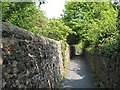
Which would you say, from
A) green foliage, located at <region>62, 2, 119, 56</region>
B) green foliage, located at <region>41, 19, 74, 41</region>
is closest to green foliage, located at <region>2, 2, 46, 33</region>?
green foliage, located at <region>41, 19, 74, 41</region>

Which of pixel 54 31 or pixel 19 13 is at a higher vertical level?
pixel 19 13

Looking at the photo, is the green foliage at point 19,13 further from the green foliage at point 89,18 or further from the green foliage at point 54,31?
the green foliage at point 89,18

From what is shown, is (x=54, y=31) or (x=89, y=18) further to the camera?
(x=89, y=18)

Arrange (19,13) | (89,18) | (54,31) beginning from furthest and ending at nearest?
1. (89,18)
2. (54,31)
3. (19,13)

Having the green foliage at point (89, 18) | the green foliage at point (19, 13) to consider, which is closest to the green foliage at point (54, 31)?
the green foliage at point (89, 18)

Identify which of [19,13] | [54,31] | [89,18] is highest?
Result: [89,18]

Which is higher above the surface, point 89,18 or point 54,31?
point 89,18

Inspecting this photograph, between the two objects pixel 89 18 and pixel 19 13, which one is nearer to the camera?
pixel 19 13

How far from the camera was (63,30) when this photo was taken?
20922mm

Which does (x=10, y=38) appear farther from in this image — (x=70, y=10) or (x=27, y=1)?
(x=70, y=10)

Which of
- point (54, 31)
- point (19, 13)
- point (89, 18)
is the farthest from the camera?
point (89, 18)

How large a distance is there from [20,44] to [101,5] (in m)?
21.1

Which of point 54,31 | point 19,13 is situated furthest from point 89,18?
point 19,13

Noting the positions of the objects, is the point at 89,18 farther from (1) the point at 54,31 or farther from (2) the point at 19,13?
(2) the point at 19,13
